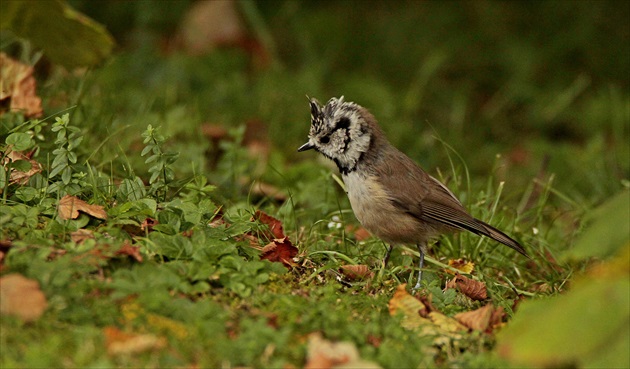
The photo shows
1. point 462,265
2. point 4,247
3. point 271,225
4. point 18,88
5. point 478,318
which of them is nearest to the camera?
point 4,247

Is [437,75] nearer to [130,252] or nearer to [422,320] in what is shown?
[422,320]

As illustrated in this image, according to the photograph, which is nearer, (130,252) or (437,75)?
(130,252)

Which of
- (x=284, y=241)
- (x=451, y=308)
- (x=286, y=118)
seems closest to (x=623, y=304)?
(x=451, y=308)

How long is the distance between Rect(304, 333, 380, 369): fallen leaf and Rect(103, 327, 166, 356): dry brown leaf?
56 centimetres

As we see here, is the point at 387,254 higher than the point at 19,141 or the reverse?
the reverse

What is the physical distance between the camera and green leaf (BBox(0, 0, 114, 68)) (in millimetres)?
5406

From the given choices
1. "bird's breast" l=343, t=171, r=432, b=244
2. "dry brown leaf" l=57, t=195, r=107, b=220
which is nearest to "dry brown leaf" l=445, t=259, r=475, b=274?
"bird's breast" l=343, t=171, r=432, b=244

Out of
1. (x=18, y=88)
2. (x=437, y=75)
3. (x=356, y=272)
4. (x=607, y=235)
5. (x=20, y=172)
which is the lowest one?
(x=437, y=75)

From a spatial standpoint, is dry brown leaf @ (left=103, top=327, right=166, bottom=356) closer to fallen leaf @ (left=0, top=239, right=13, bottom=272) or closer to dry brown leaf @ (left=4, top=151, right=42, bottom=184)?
fallen leaf @ (left=0, top=239, right=13, bottom=272)

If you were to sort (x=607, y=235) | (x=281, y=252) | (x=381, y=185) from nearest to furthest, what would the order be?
(x=607, y=235) < (x=281, y=252) < (x=381, y=185)

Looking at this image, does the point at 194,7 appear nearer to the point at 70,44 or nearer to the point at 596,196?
the point at 70,44

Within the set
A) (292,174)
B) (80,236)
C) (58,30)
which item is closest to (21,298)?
(80,236)

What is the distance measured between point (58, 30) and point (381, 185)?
→ 7.63 feet

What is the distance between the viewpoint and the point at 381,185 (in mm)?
5059
